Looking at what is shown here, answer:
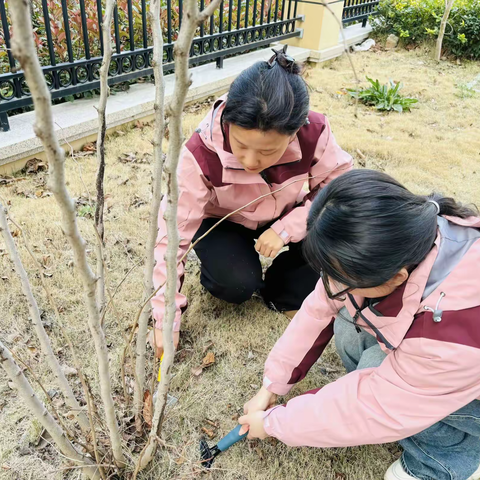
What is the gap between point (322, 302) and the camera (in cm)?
146

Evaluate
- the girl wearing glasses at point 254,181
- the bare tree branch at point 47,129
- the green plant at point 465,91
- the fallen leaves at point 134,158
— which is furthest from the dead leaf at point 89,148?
the green plant at point 465,91

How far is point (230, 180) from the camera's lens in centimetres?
170

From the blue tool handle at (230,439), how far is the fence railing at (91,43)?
214 cm

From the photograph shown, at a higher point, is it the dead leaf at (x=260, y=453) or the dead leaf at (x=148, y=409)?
the dead leaf at (x=148, y=409)

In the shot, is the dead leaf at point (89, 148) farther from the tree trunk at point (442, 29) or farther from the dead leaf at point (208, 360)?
the tree trunk at point (442, 29)

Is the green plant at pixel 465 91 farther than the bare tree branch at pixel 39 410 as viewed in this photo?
Yes

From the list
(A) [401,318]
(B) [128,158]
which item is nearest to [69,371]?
(A) [401,318]

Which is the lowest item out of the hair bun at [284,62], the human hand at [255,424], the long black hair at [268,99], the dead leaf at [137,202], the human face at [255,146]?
the dead leaf at [137,202]

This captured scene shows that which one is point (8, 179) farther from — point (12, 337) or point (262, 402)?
point (262, 402)

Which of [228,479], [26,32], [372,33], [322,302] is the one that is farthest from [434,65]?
[26,32]

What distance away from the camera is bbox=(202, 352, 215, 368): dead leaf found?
1.83 m

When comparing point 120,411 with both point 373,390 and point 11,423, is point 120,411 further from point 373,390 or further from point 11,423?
point 373,390

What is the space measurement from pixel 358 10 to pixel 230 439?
6.82m

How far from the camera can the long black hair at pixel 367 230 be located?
1.02m
